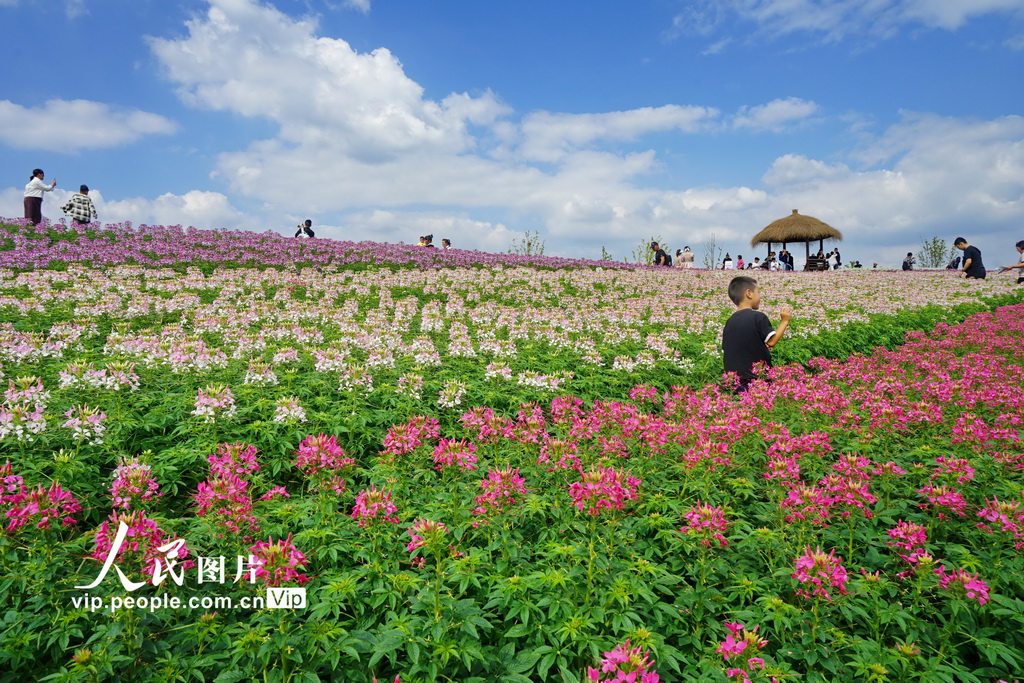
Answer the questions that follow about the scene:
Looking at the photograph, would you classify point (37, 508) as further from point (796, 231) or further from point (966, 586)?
point (796, 231)

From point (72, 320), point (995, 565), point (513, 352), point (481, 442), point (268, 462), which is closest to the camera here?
point (995, 565)


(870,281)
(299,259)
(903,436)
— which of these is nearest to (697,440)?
(903,436)

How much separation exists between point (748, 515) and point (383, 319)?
865 centimetres

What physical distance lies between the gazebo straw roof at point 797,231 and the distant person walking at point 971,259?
16.3 meters

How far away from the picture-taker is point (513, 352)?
961cm

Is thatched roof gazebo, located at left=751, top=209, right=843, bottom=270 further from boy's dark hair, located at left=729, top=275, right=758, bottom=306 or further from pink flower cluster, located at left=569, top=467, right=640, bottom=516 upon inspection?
pink flower cluster, located at left=569, top=467, right=640, bottom=516

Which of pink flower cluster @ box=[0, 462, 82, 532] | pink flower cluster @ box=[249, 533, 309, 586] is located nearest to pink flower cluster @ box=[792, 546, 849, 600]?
pink flower cluster @ box=[249, 533, 309, 586]

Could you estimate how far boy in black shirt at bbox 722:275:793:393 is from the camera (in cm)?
802

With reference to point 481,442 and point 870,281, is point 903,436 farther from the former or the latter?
point 870,281

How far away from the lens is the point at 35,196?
22000 millimetres

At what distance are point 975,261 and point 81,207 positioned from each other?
1620 inches

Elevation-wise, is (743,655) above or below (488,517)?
below

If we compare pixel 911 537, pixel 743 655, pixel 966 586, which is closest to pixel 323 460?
pixel 743 655

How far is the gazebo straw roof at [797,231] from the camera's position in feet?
142
